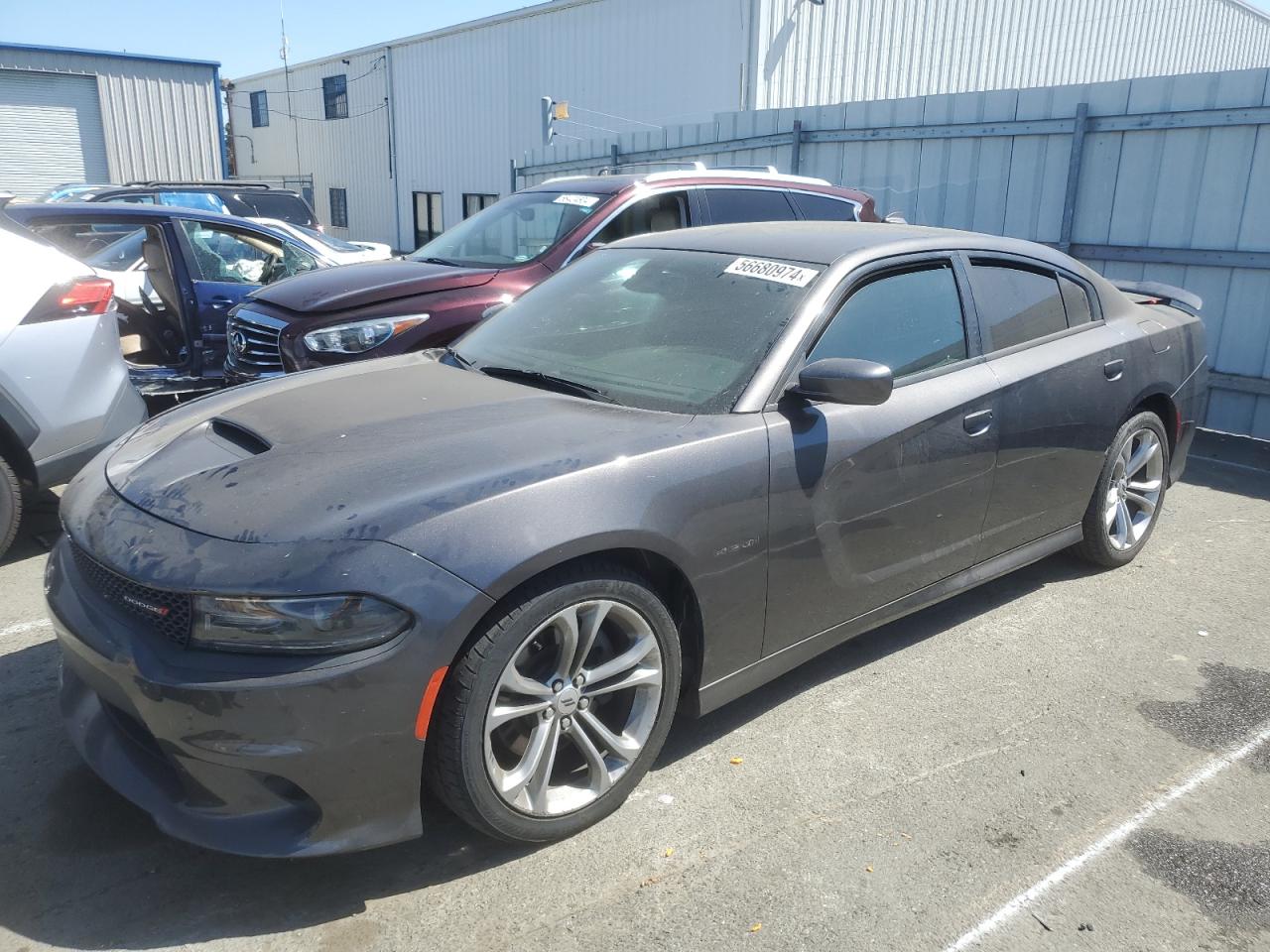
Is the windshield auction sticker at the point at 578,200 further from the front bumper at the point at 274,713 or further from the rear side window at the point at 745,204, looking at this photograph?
the front bumper at the point at 274,713

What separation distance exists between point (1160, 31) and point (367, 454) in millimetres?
22639

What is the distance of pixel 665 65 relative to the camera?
16.9 metres

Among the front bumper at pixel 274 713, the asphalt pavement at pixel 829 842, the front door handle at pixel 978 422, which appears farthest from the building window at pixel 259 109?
the front bumper at pixel 274 713

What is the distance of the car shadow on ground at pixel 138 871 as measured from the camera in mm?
2391

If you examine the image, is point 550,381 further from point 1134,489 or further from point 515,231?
point 515,231

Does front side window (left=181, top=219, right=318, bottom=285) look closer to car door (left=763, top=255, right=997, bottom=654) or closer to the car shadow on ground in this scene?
the car shadow on ground

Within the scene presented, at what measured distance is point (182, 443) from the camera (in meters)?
2.99

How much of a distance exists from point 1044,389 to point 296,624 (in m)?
2.99

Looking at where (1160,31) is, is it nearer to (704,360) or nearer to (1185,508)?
(1185,508)

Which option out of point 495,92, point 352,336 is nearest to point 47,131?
point 495,92

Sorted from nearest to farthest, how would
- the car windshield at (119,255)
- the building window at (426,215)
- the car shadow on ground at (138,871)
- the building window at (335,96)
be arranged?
1. the car shadow on ground at (138,871)
2. the car windshield at (119,255)
3. the building window at (426,215)
4. the building window at (335,96)

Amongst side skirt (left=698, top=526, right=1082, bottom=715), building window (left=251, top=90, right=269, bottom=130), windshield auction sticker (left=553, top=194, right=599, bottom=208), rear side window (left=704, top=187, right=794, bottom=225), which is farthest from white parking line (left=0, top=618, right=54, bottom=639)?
building window (left=251, top=90, right=269, bottom=130)

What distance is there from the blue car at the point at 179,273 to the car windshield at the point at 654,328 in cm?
346

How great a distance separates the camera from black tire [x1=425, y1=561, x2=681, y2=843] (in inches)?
94.6
